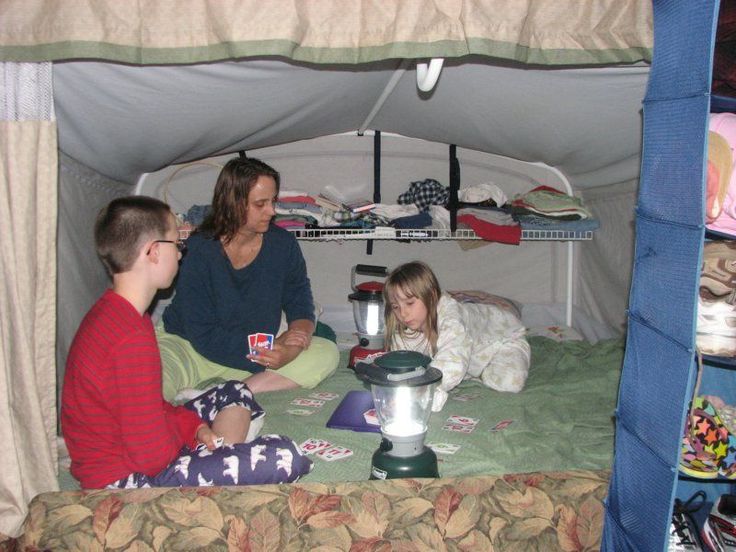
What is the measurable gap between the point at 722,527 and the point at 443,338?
1123 mm

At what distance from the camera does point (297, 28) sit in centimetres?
152

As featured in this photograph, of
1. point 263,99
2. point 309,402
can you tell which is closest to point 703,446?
point 309,402

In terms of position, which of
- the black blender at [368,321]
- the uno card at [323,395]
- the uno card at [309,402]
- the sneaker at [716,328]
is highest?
the sneaker at [716,328]

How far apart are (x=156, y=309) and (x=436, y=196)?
1.65 m

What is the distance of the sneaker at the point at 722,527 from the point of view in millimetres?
1662

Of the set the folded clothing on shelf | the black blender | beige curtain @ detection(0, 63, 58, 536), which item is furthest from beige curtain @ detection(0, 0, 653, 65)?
the folded clothing on shelf

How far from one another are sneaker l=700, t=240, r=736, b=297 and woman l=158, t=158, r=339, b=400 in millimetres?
1593

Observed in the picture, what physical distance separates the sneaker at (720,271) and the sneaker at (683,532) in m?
0.59

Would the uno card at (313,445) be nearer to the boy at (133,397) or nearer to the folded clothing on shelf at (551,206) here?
the boy at (133,397)

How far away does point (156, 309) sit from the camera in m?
3.68

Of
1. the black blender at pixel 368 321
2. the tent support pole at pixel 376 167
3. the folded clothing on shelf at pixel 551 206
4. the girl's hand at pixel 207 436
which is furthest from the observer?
the tent support pole at pixel 376 167

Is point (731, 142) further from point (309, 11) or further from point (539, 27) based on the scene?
point (309, 11)

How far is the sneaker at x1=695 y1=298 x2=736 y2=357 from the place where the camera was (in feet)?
5.01

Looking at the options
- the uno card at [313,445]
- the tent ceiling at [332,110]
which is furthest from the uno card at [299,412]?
the tent ceiling at [332,110]
